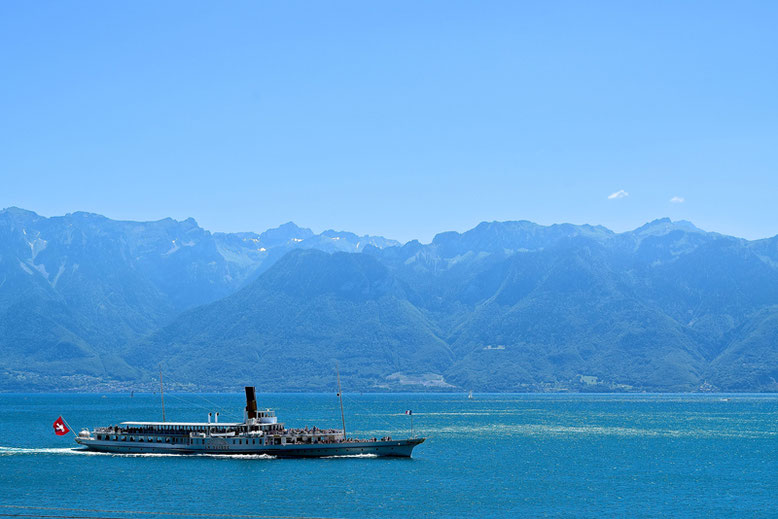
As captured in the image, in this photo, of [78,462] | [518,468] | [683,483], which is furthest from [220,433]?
[683,483]

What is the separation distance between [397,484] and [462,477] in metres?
13.2

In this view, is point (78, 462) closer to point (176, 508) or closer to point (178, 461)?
point (178, 461)

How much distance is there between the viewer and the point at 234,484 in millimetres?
134500

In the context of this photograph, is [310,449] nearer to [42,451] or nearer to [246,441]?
[246,441]

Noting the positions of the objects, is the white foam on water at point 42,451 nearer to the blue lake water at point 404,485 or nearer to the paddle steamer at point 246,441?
the blue lake water at point 404,485

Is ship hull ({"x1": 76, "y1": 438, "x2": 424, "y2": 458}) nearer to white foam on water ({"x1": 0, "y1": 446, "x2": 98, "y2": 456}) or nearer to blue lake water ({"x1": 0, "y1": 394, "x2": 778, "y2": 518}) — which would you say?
blue lake water ({"x1": 0, "y1": 394, "x2": 778, "y2": 518})

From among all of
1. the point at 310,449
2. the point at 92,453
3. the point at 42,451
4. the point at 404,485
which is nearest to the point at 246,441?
the point at 310,449

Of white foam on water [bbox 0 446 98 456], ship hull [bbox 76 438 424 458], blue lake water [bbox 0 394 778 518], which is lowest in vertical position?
blue lake water [bbox 0 394 778 518]

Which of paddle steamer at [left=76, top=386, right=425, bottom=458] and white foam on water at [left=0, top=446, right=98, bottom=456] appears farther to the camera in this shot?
white foam on water at [left=0, top=446, right=98, bottom=456]

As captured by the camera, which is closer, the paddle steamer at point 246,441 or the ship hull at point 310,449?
the ship hull at point 310,449

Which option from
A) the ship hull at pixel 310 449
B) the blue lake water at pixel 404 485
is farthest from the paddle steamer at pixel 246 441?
the blue lake water at pixel 404 485

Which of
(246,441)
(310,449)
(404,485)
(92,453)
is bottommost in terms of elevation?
(404,485)

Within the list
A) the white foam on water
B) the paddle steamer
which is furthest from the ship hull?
the white foam on water

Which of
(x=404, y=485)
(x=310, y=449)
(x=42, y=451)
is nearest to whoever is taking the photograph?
(x=404, y=485)
